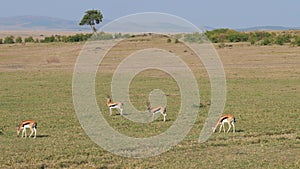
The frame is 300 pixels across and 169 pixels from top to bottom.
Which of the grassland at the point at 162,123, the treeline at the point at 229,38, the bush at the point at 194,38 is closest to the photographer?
the grassland at the point at 162,123

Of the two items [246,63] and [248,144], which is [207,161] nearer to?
[248,144]

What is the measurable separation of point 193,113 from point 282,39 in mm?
53246

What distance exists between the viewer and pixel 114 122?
62.0 feet

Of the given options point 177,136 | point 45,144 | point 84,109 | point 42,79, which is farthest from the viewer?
point 42,79

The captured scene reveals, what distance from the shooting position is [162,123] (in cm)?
1864

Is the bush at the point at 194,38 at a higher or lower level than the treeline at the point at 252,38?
higher

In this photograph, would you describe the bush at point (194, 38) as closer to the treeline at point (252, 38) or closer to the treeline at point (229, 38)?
the treeline at point (229, 38)

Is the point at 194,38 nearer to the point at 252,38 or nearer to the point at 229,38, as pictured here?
the point at 229,38

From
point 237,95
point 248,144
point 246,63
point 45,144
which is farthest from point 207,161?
point 246,63

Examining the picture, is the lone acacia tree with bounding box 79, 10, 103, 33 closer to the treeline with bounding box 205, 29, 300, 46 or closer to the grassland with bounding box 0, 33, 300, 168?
the treeline with bounding box 205, 29, 300, 46

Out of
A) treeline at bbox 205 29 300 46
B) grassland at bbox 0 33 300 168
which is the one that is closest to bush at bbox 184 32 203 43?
treeline at bbox 205 29 300 46

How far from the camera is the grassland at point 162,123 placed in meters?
12.9

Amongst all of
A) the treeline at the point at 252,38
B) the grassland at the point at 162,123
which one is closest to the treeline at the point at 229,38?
the treeline at the point at 252,38

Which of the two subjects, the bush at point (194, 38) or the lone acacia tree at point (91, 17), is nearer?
→ the bush at point (194, 38)
